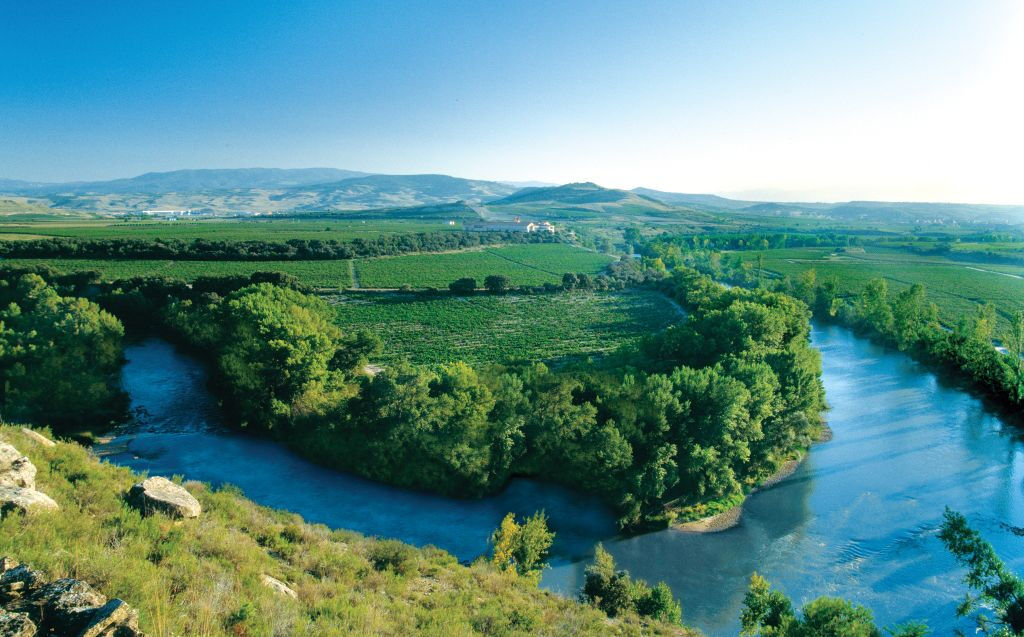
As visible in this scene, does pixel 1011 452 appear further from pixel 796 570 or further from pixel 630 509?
pixel 630 509

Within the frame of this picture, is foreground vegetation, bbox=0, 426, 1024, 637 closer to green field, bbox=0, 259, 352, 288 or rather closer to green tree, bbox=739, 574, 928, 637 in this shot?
green tree, bbox=739, 574, 928, 637

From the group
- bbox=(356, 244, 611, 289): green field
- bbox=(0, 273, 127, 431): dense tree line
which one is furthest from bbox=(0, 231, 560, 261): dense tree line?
bbox=(0, 273, 127, 431): dense tree line

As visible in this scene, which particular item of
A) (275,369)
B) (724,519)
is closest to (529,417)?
(724,519)

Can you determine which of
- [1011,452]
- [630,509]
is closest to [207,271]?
Result: [630,509]

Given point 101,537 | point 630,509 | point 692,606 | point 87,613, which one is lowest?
point 692,606

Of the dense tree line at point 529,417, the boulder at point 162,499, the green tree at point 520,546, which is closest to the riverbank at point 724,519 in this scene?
the dense tree line at point 529,417

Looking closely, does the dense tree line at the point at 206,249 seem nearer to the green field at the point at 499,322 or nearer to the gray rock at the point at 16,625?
the green field at the point at 499,322

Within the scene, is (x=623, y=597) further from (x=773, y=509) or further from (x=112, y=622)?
(x=112, y=622)
